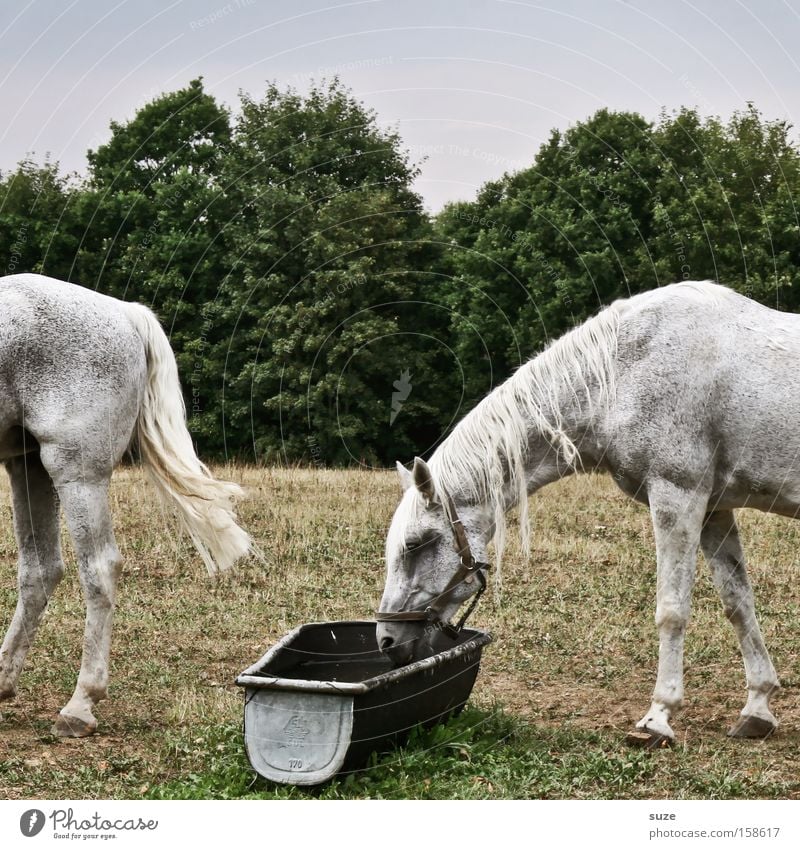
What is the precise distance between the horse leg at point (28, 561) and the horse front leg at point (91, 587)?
55 centimetres

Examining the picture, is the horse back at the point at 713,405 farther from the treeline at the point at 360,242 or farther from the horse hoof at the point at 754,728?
the treeline at the point at 360,242

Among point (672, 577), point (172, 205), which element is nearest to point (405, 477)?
point (672, 577)

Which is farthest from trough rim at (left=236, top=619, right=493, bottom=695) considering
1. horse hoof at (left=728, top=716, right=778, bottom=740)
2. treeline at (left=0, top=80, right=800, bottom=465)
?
treeline at (left=0, top=80, right=800, bottom=465)

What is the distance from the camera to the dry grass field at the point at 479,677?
5.17 meters

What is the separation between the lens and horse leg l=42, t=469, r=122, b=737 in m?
5.82

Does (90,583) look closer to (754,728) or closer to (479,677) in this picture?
(479,677)

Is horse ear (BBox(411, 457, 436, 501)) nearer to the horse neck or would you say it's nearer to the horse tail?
the horse neck

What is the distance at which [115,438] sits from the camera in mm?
5965

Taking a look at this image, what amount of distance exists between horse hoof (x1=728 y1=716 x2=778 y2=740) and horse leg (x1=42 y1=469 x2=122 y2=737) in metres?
3.84

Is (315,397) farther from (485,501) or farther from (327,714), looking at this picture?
(327,714)

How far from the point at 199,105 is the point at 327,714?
15.8 m

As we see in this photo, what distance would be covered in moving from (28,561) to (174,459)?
1137 mm

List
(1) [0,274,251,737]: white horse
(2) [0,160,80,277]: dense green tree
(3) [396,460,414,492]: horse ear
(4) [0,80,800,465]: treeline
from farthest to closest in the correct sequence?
(2) [0,160,80,277]: dense green tree → (4) [0,80,800,465]: treeline → (1) [0,274,251,737]: white horse → (3) [396,460,414,492]: horse ear

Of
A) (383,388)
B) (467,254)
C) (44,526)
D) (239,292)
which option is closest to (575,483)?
(383,388)
